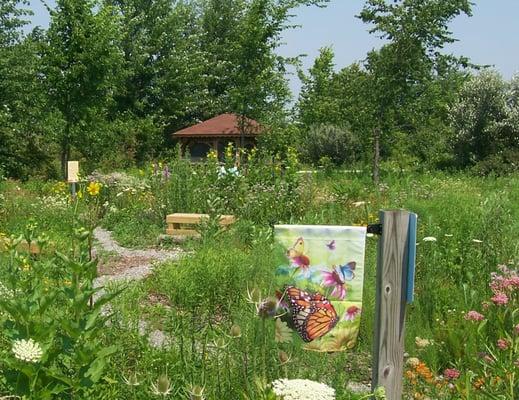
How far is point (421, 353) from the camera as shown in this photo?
471 cm

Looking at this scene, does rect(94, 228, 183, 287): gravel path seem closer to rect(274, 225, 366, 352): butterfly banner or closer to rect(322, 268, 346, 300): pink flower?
rect(274, 225, 366, 352): butterfly banner

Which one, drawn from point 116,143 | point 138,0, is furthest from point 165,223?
point 138,0

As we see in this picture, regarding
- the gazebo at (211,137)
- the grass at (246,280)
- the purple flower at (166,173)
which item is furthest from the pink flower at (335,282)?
the gazebo at (211,137)

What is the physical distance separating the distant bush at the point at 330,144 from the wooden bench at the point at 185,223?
20.5 m

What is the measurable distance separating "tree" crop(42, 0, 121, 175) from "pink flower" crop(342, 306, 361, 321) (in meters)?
17.0

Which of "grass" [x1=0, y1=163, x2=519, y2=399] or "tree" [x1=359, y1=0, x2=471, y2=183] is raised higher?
"tree" [x1=359, y1=0, x2=471, y2=183]

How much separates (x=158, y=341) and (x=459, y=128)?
22.8 m

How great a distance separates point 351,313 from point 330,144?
92.0ft

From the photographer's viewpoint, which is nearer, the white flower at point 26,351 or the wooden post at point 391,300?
the white flower at point 26,351

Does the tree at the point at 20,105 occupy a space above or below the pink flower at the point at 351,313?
above

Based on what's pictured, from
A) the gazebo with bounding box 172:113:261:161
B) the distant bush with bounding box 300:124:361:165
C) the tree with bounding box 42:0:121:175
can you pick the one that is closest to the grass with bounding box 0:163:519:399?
the tree with bounding box 42:0:121:175

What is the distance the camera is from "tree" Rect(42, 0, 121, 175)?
19.6m

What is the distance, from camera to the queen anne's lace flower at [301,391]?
2.31m

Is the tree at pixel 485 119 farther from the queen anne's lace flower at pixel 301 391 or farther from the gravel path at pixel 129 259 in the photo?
the queen anne's lace flower at pixel 301 391
